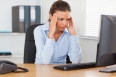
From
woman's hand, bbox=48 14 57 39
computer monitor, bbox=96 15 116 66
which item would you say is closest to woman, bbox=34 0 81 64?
woman's hand, bbox=48 14 57 39

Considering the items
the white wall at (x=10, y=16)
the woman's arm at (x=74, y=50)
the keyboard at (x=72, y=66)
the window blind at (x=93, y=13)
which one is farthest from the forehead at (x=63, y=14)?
the white wall at (x=10, y=16)

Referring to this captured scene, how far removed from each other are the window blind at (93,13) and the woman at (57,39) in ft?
2.58

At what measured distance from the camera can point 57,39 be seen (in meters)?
2.19

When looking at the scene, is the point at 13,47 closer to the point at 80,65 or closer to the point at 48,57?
the point at 48,57

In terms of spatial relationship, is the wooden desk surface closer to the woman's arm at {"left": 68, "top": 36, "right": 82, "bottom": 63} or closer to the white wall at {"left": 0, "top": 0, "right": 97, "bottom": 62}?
the woman's arm at {"left": 68, "top": 36, "right": 82, "bottom": 63}

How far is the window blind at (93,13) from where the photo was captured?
283cm

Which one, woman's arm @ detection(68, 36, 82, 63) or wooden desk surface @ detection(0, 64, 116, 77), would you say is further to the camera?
woman's arm @ detection(68, 36, 82, 63)

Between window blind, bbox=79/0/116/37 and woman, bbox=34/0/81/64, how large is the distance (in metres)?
0.79

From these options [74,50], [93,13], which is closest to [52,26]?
[74,50]

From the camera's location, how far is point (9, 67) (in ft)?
5.08

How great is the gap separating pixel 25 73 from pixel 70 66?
0.33 meters

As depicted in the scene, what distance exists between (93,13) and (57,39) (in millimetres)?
993

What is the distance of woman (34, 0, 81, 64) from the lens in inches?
80.0

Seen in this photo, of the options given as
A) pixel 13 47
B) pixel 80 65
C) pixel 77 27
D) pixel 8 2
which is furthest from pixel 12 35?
pixel 80 65
